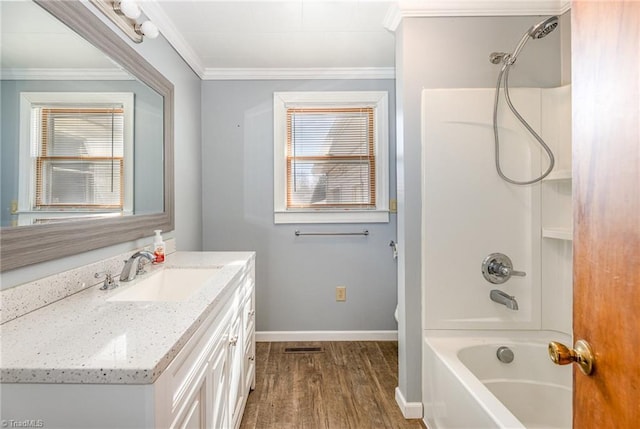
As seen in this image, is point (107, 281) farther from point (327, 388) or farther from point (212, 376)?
point (327, 388)

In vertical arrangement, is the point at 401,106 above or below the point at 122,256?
above

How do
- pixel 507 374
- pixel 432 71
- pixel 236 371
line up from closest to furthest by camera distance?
pixel 236 371 < pixel 507 374 < pixel 432 71

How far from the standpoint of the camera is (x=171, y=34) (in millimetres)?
2094

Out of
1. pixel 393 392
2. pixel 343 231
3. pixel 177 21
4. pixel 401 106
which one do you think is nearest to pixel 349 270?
pixel 343 231

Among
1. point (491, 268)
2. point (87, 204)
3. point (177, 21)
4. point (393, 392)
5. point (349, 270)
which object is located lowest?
point (393, 392)

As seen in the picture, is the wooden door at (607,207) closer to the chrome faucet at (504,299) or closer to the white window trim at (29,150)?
the chrome faucet at (504,299)

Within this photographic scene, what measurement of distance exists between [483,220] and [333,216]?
1259 mm

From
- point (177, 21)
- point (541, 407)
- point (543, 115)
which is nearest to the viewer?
point (541, 407)

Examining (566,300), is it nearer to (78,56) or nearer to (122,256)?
(122,256)

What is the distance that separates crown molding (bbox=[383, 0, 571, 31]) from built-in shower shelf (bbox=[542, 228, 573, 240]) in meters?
1.21

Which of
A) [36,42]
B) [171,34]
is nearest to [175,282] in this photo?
[36,42]

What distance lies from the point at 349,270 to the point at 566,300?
1.50m

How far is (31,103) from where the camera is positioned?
3.49ft

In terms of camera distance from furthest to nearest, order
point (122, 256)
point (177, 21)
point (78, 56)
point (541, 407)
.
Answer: point (177, 21) < point (541, 407) < point (122, 256) < point (78, 56)
